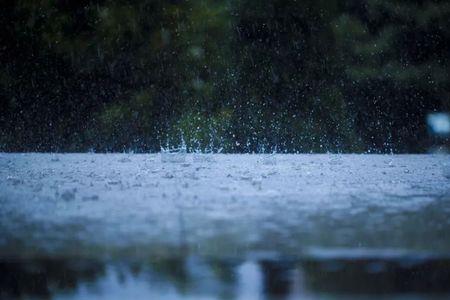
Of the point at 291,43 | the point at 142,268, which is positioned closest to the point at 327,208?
the point at 142,268

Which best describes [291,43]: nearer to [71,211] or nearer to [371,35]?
[371,35]

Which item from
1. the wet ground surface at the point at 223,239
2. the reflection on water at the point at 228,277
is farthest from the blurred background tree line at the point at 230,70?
the reflection on water at the point at 228,277

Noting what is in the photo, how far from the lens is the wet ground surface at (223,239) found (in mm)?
1265

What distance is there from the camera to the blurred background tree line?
11188mm

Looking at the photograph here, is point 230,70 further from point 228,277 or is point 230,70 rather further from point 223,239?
point 228,277

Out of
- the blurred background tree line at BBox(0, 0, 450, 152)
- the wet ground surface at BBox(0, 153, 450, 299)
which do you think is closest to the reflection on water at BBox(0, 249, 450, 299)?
the wet ground surface at BBox(0, 153, 450, 299)

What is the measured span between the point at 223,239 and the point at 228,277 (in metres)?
0.47

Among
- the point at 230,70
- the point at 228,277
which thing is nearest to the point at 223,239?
the point at 228,277

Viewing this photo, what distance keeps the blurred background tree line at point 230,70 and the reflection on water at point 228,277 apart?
31.1 feet

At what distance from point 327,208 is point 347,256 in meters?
0.97

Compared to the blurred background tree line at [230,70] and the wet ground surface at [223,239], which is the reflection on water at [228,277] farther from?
the blurred background tree line at [230,70]

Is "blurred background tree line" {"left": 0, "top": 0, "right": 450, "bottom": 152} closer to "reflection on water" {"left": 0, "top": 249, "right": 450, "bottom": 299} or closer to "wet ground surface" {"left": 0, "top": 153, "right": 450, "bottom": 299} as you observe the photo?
"wet ground surface" {"left": 0, "top": 153, "right": 450, "bottom": 299}

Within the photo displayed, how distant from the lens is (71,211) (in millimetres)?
2400

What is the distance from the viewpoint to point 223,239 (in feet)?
5.93
